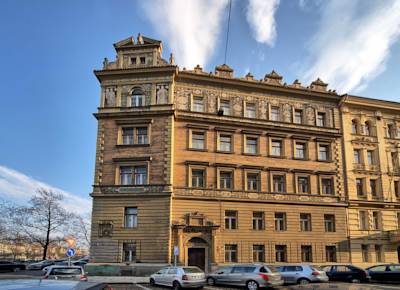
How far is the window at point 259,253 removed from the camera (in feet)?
99.0

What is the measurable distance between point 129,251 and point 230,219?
869cm

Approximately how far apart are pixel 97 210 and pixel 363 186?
2506 centimetres

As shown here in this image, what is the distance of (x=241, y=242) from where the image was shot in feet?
98.4

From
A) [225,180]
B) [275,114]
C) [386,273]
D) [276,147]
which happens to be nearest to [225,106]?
[275,114]

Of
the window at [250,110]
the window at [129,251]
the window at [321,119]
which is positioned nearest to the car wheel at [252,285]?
the window at [129,251]

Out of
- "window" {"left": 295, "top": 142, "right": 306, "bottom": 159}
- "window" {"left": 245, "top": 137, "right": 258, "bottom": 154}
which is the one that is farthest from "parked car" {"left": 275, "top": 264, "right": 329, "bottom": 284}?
"window" {"left": 295, "top": 142, "right": 306, "bottom": 159}

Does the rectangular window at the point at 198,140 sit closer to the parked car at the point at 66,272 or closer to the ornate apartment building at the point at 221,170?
the ornate apartment building at the point at 221,170

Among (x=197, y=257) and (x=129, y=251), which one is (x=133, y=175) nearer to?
(x=129, y=251)

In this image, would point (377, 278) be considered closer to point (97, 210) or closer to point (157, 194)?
point (157, 194)

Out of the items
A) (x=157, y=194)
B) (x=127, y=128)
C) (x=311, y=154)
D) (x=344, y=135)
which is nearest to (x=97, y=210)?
(x=157, y=194)

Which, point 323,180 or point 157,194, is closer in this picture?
point 157,194

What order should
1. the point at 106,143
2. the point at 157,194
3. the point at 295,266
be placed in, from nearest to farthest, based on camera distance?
the point at 295,266, the point at 157,194, the point at 106,143

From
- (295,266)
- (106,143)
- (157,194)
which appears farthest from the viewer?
(106,143)

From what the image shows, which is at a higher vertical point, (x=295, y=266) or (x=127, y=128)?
(x=127, y=128)
